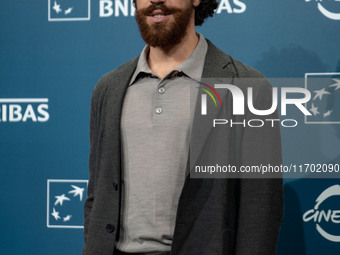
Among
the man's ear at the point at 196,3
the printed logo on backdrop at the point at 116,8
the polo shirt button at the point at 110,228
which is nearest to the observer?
the polo shirt button at the point at 110,228

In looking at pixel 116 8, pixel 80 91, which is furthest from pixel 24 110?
pixel 116 8

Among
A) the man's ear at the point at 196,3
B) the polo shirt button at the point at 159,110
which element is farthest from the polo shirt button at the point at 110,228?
the man's ear at the point at 196,3

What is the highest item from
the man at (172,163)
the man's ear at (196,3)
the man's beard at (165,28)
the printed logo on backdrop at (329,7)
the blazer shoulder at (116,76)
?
the printed logo on backdrop at (329,7)

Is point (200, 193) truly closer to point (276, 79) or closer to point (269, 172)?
point (269, 172)

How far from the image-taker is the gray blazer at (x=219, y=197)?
150cm

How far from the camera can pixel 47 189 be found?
256 cm

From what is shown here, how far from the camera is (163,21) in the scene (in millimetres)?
1713

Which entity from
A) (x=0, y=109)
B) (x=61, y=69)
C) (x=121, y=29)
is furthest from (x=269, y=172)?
(x=0, y=109)

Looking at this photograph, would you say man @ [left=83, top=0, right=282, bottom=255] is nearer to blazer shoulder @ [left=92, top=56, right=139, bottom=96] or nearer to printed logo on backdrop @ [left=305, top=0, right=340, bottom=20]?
blazer shoulder @ [left=92, top=56, right=139, bottom=96]

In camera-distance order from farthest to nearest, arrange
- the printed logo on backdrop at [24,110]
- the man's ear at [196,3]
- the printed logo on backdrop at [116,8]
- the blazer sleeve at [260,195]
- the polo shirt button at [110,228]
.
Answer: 1. the printed logo on backdrop at [24,110]
2. the printed logo on backdrop at [116,8]
3. the man's ear at [196,3]
4. the polo shirt button at [110,228]
5. the blazer sleeve at [260,195]

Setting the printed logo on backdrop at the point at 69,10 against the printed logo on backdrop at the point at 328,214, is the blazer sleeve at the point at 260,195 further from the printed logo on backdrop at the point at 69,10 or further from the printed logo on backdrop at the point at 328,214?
the printed logo on backdrop at the point at 69,10

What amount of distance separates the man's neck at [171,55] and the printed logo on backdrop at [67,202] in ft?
3.27

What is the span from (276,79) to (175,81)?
2.65ft

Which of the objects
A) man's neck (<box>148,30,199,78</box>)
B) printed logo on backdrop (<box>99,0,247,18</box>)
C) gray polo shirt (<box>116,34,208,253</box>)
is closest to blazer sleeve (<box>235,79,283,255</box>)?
gray polo shirt (<box>116,34,208,253</box>)
